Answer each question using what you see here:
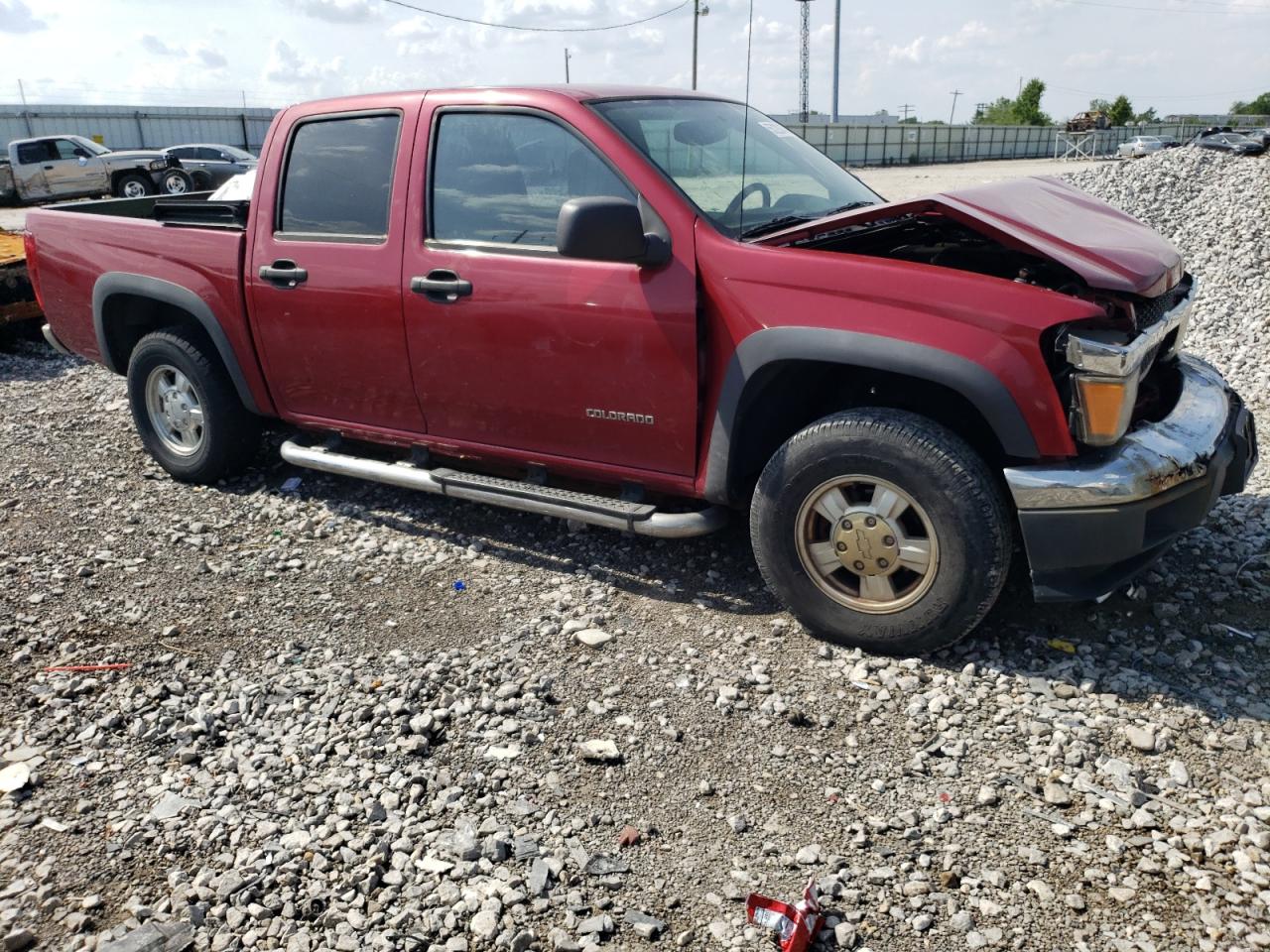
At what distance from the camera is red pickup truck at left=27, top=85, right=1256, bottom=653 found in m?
3.29

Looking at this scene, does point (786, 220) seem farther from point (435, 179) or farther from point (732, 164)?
point (435, 179)

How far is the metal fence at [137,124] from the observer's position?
3362 centimetres

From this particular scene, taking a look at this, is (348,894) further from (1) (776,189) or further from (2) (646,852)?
(1) (776,189)

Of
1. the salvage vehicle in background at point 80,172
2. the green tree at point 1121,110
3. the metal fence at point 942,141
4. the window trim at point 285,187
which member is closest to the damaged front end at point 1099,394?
the window trim at point 285,187

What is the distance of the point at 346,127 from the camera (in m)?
4.64

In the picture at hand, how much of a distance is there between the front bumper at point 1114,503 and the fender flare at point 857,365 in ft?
0.51

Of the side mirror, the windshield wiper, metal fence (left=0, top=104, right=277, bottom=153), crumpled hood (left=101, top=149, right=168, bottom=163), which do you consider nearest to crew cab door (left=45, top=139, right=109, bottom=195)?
crumpled hood (left=101, top=149, right=168, bottom=163)

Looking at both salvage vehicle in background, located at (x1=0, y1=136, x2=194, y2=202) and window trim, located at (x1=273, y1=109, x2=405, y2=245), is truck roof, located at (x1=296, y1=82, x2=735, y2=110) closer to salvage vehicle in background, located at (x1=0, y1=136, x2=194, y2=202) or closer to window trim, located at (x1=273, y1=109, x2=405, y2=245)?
window trim, located at (x1=273, y1=109, x2=405, y2=245)

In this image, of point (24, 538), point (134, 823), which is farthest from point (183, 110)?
point (134, 823)

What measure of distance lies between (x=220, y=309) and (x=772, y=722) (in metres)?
3.45

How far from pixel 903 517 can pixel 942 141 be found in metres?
55.0

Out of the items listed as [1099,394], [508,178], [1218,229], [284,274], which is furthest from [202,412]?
[1218,229]

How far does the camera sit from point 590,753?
3211 millimetres

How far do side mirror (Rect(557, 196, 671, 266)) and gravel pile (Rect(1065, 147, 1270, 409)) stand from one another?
4801 mm
